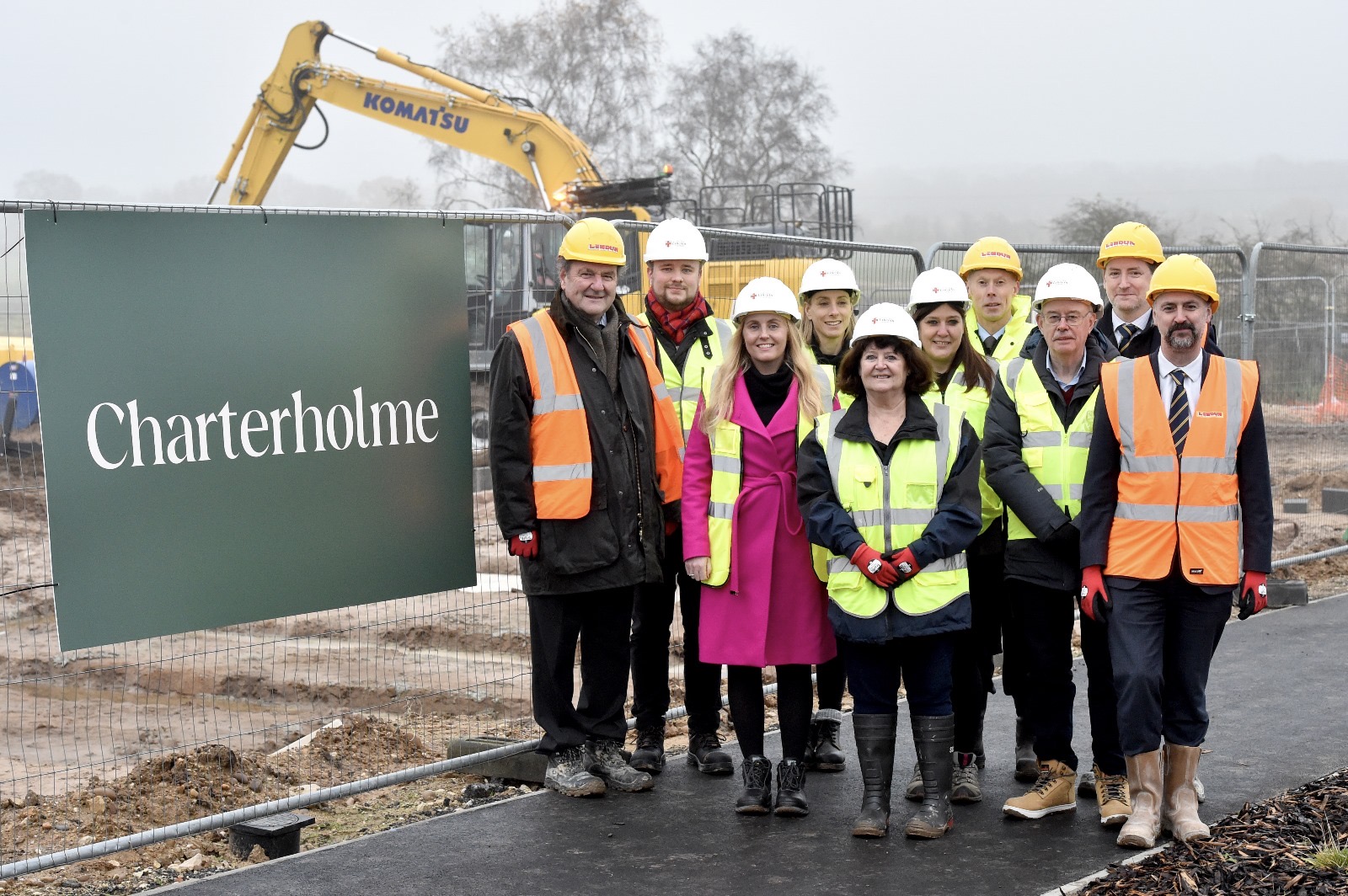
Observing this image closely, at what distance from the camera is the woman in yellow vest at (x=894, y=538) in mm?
5219

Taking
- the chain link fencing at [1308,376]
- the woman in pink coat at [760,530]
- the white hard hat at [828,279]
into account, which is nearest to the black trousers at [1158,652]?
the woman in pink coat at [760,530]

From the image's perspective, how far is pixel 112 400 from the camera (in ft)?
17.1

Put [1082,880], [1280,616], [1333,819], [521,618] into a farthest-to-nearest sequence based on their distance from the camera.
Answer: [521,618] < [1280,616] < [1333,819] < [1082,880]

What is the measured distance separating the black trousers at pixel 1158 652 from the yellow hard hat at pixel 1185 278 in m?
1.04

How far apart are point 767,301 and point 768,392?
0.40 metres

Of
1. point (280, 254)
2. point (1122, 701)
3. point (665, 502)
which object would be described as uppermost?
point (280, 254)

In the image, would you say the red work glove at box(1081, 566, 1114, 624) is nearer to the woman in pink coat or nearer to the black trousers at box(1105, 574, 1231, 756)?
the black trousers at box(1105, 574, 1231, 756)

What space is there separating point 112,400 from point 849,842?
10.6ft

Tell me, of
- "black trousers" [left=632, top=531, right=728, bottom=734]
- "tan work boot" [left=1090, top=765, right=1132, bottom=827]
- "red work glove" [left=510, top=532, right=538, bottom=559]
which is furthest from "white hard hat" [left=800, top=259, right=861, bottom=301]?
"tan work boot" [left=1090, top=765, right=1132, bottom=827]

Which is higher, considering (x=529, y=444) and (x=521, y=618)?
(x=529, y=444)

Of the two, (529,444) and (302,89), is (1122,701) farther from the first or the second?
(302,89)

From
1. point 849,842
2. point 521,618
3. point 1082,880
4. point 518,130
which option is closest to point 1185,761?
point 1082,880

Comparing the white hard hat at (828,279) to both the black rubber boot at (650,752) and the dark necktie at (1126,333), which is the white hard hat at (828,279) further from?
the black rubber boot at (650,752)

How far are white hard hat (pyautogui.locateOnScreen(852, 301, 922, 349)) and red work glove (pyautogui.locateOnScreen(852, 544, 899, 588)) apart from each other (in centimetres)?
81
